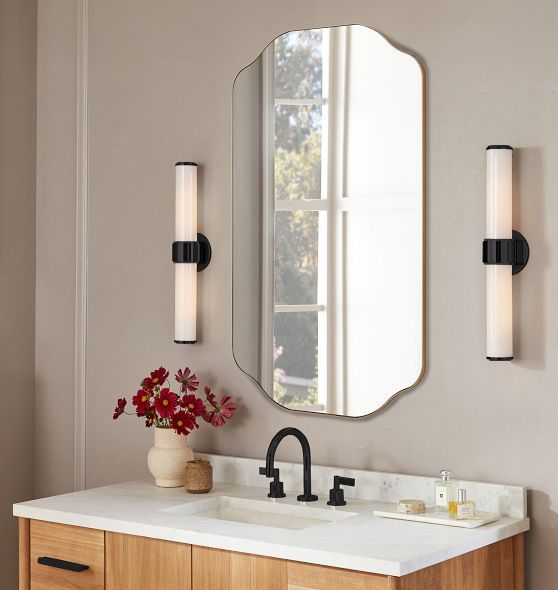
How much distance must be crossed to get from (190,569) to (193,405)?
2.03ft

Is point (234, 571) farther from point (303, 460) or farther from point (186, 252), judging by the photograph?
point (186, 252)

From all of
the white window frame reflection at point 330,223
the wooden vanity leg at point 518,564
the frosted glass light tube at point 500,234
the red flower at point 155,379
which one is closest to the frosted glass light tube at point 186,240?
the red flower at point 155,379

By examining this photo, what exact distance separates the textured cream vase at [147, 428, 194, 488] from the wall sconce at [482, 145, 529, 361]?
0.93 metres

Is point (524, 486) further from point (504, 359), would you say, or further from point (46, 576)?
point (46, 576)

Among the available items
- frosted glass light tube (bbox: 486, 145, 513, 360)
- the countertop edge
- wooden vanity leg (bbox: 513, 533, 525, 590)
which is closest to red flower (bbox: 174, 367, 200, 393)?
the countertop edge

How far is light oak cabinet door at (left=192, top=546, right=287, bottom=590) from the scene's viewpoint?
221 cm

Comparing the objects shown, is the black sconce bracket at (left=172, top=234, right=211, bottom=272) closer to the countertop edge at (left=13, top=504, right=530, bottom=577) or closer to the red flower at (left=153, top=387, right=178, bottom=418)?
the red flower at (left=153, top=387, right=178, bottom=418)

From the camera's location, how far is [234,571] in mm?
2277

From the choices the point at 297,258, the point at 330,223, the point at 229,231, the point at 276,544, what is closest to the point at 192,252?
the point at 229,231

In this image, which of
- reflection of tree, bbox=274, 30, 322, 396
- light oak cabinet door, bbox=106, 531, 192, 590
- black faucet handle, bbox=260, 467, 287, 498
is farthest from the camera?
reflection of tree, bbox=274, 30, 322, 396

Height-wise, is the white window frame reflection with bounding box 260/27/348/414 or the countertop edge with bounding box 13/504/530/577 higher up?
the white window frame reflection with bounding box 260/27/348/414

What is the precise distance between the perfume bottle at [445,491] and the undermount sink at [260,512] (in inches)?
8.5

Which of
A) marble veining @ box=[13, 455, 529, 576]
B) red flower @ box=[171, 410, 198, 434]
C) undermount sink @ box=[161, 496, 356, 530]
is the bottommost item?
undermount sink @ box=[161, 496, 356, 530]

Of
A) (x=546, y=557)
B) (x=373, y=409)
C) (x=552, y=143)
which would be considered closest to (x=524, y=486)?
(x=546, y=557)
